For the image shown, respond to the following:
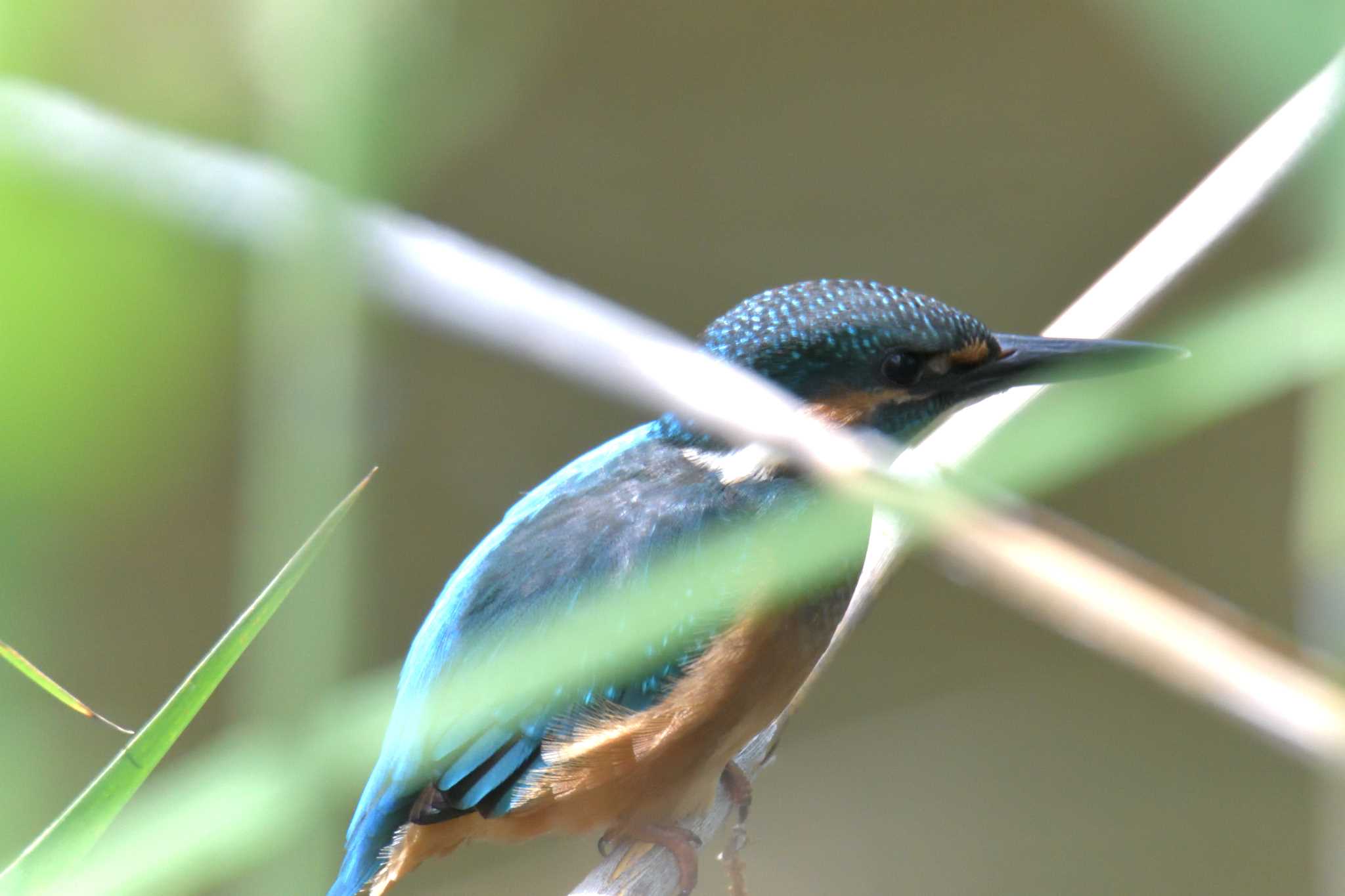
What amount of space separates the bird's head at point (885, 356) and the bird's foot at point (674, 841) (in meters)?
0.53

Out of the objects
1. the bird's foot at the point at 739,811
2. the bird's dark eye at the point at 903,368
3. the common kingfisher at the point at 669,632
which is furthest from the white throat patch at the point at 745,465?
the bird's foot at the point at 739,811

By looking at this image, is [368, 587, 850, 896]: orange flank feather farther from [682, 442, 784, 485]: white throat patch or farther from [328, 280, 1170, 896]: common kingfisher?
[682, 442, 784, 485]: white throat patch

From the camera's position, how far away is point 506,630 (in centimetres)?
149

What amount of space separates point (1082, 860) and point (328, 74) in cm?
336

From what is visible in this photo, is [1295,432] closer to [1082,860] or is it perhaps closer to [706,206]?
[1082,860]

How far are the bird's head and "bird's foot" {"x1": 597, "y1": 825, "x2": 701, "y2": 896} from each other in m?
0.53

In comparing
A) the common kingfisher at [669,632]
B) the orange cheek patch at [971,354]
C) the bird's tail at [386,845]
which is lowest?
the bird's tail at [386,845]

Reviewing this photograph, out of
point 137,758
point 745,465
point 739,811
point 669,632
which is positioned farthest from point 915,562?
point 137,758

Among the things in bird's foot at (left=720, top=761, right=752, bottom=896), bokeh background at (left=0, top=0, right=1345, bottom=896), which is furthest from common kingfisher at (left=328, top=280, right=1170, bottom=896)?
bokeh background at (left=0, top=0, right=1345, bottom=896)

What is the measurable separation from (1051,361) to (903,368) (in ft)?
0.55

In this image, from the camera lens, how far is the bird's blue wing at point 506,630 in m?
1.51

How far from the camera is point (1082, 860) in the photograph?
357cm

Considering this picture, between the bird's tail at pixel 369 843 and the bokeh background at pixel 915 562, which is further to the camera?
the bokeh background at pixel 915 562

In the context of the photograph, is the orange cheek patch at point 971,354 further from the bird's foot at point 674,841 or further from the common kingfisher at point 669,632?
the bird's foot at point 674,841
